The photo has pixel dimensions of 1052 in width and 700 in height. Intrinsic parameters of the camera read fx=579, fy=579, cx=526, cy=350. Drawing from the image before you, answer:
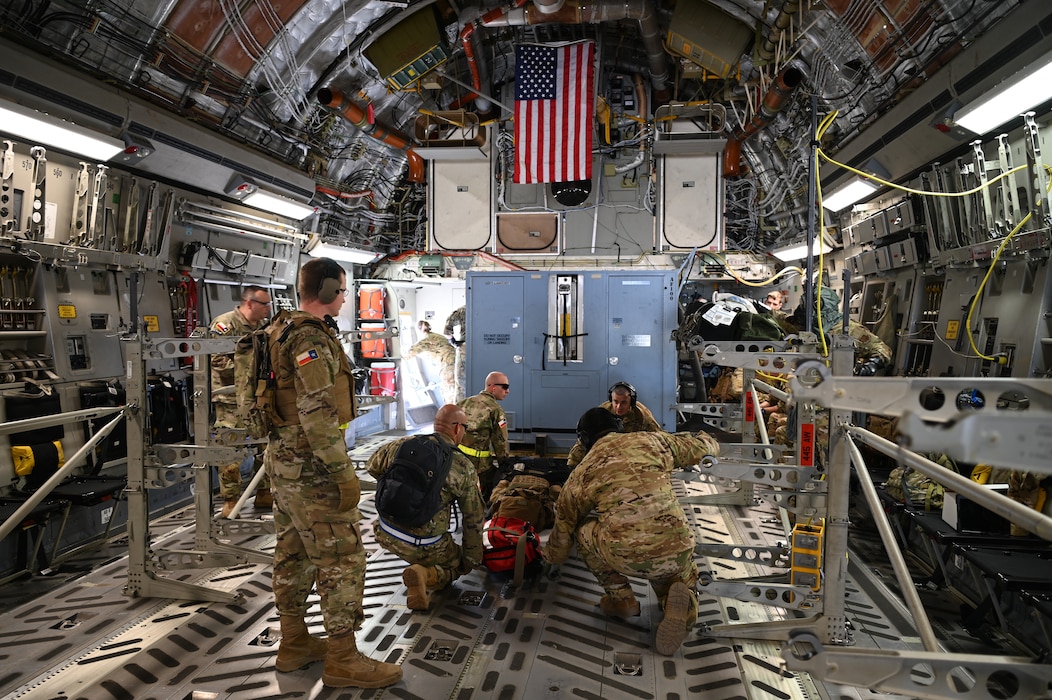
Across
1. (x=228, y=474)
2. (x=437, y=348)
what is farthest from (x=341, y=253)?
(x=228, y=474)

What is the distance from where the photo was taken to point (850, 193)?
6.98 m

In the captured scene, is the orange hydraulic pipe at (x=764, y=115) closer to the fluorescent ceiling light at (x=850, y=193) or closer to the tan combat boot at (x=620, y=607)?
the fluorescent ceiling light at (x=850, y=193)

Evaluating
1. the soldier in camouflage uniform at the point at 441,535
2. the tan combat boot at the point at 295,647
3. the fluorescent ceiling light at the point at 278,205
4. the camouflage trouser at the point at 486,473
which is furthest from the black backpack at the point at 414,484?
the fluorescent ceiling light at the point at 278,205

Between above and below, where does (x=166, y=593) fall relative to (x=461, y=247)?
below

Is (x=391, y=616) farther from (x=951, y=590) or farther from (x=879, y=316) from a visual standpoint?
(x=879, y=316)

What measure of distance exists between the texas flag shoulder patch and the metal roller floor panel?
1.80m

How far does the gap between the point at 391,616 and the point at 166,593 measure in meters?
1.66

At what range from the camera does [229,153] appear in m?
6.89

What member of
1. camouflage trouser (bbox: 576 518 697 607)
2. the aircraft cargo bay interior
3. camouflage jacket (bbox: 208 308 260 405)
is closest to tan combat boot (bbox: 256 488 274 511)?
the aircraft cargo bay interior

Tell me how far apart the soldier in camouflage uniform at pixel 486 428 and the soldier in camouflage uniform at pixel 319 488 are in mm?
2534

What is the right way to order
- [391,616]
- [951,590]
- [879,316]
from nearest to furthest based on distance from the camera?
1. [391,616]
2. [951,590]
3. [879,316]

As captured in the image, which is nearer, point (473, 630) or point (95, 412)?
point (473, 630)

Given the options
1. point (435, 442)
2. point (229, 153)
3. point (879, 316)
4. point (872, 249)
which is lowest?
point (435, 442)

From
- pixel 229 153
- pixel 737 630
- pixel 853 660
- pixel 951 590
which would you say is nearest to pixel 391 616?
pixel 737 630
